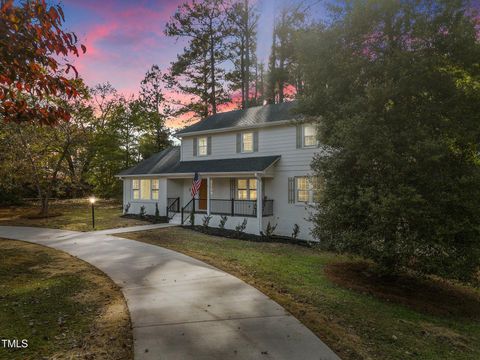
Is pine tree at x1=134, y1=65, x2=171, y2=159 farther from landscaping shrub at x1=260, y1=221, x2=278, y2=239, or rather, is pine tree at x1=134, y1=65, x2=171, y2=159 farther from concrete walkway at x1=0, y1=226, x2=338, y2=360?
concrete walkway at x1=0, y1=226, x2=338, y2=360

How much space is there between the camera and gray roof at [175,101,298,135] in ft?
55.9

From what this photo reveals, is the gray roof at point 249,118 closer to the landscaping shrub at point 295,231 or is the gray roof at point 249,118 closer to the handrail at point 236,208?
the handrail at point 236,208

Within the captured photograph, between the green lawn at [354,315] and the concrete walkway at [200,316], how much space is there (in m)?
0.45

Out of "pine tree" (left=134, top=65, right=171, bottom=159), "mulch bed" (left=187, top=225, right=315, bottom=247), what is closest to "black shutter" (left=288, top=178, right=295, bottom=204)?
"mulch bed" (left=187, top=225, right=315, bottom=247)

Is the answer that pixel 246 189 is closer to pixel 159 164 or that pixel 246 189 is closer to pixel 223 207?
pixel 223 207

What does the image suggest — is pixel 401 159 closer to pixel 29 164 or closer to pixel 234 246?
pixel 234 246

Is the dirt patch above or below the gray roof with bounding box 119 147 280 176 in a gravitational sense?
below

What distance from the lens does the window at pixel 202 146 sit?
19672 millimetres

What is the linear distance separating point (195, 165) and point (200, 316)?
47.6 ft

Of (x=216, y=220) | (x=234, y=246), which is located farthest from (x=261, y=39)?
(x=234, y=246)

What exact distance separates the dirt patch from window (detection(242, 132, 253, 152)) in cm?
921

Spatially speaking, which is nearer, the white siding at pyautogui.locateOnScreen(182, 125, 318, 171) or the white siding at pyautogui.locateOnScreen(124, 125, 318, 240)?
the white siding at pyautogui.locateOnScreen(124, 125, 318, 240)

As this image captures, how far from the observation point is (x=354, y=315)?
228 inches

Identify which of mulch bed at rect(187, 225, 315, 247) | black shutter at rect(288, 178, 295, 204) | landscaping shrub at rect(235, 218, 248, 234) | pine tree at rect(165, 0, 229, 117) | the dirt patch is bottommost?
the dirt patch
